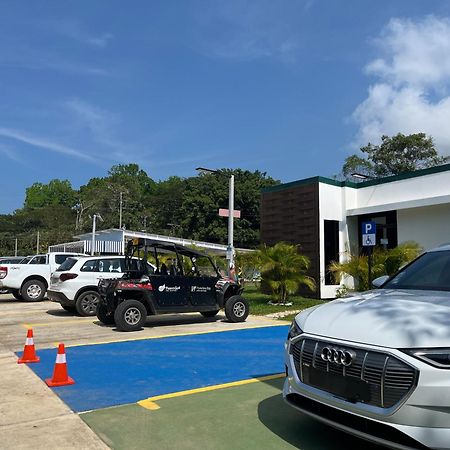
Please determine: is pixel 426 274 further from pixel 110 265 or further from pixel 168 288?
pixel 110 265

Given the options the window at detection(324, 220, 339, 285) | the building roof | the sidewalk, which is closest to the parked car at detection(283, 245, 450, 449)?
the sidewalk

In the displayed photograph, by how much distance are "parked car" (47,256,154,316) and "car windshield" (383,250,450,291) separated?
32.6ft

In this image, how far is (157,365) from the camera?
24.4ft

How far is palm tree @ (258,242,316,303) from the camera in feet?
52.3

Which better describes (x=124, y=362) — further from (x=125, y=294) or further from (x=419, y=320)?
(x=419, y=320)

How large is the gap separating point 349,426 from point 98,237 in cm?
4701

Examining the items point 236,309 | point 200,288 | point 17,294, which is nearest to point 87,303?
point 200,288

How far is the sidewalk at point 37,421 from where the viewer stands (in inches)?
171

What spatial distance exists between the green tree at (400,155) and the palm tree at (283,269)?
1265 inches

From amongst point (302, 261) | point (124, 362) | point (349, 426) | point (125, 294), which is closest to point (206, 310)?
point (125, 294)

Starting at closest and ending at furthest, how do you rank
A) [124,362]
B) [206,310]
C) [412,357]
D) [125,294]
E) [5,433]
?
1. [412,357]
2. [5,433]
3. [124,362]
4. [125,294]
5. [206,310]

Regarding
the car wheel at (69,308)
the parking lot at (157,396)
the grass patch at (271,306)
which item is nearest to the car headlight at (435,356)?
the parking lot at (157,396)

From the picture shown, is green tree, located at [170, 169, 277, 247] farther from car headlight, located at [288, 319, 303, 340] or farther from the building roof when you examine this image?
car headlight, located at [288, 319, 303, 340]

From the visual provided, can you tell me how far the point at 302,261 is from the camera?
16156 millimetres
